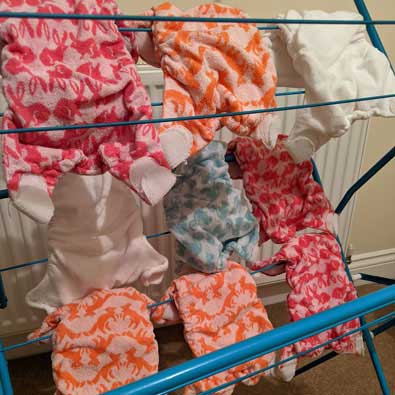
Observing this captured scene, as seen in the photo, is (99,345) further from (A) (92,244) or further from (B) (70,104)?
(B) (70,104)

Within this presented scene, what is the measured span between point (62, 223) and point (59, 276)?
0.10 m

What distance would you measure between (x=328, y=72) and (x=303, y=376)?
3.39 ft

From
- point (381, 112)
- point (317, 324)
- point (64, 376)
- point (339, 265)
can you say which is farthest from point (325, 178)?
point (64, 376)

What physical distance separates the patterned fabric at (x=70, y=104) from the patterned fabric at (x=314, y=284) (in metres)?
0.41

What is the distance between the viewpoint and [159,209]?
1.11 meters

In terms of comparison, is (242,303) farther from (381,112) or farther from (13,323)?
(13,323)

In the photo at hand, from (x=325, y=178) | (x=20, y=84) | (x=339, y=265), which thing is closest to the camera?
(x=20, y=84)

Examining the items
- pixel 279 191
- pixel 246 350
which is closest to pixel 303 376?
pixel 279 191

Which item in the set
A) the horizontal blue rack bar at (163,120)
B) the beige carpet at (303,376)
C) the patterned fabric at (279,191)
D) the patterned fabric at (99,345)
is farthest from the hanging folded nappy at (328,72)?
the beige carpet at (303,376)

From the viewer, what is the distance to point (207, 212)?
0.71 m

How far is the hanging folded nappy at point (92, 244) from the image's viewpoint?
63 centimetres

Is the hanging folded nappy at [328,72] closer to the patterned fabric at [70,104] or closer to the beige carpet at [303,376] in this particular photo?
the patterned fabric at [70,104]

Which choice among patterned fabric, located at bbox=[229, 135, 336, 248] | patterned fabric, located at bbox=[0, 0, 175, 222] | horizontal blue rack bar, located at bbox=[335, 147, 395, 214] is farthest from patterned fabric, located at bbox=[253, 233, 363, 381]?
patterned fabric, located at bbox=[0, 0, 175, 222]

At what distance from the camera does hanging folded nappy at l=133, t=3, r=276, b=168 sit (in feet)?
1.67
